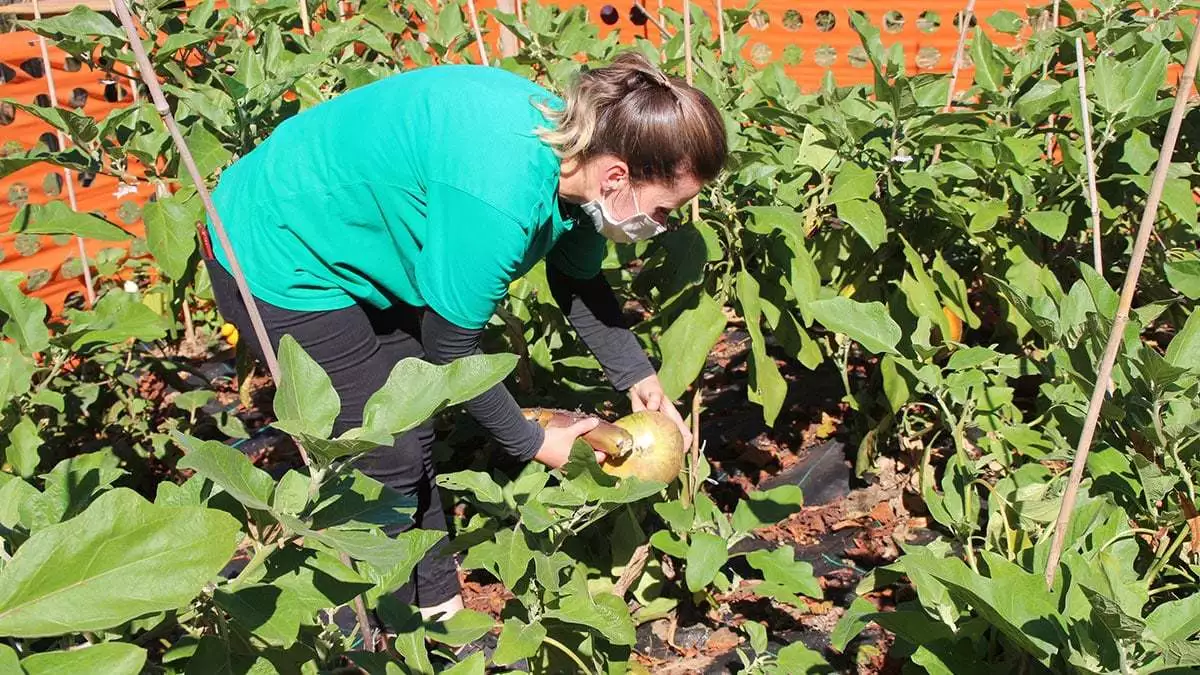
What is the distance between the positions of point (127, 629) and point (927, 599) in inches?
45.8

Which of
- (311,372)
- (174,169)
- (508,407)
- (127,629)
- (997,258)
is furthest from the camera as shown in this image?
(997,258)

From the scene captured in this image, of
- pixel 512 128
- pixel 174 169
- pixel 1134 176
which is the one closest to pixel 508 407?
pixel 512 128

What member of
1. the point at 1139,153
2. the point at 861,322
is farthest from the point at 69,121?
the point at 1139,153

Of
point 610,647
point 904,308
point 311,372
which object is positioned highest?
point 311,372

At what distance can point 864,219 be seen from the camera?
241 cm

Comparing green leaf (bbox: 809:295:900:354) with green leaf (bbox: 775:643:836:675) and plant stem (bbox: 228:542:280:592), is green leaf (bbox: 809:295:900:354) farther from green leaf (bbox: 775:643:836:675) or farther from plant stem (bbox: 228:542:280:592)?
plant stem (bbox: 228:542:280:592)

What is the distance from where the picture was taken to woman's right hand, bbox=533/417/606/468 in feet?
7.12

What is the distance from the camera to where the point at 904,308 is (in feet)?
9.18

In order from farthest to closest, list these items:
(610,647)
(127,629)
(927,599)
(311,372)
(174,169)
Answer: (174,169)
(610,647)
(927,599)
(127,629)
(311,372)

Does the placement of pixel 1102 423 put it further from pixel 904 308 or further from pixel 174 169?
pixel 174 169

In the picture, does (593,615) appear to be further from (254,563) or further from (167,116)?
(167,116)

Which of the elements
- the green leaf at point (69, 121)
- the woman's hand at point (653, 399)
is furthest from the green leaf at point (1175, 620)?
the green leaf at point (69, 121)

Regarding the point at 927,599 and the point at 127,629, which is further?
Result: the point at 927,599

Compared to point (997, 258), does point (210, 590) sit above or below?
above
